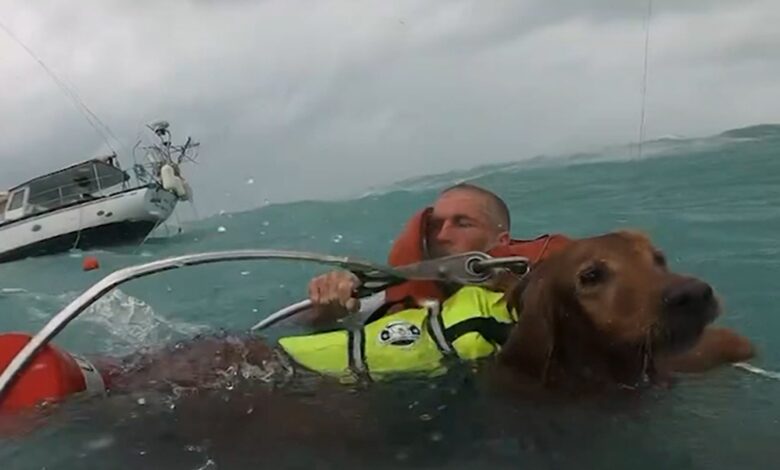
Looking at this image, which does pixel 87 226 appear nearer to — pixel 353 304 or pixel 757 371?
pixel 353 304

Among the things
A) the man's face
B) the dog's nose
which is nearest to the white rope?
the dog's nose

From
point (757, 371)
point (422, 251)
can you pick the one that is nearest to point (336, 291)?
point (422, 251)

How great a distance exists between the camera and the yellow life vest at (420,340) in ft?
14.4

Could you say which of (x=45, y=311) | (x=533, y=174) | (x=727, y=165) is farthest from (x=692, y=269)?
(x=533, y=174)

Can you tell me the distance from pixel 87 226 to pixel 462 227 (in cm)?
2170

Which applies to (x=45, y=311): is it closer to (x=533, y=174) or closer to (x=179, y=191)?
(x=533, y=174)

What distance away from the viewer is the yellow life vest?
172 inches

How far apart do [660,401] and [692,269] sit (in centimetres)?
376

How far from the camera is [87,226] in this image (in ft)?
85.2

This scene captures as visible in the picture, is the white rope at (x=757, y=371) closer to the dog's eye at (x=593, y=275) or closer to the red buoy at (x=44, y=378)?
the dog's eye at (x=593, y=275)

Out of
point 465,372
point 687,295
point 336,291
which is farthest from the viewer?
point 336,291

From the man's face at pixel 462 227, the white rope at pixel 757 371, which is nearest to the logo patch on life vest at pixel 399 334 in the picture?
the man's face at pixel 462 227

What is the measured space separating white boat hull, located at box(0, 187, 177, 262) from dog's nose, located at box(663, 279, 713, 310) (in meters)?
23.3

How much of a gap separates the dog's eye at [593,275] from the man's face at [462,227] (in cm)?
151
